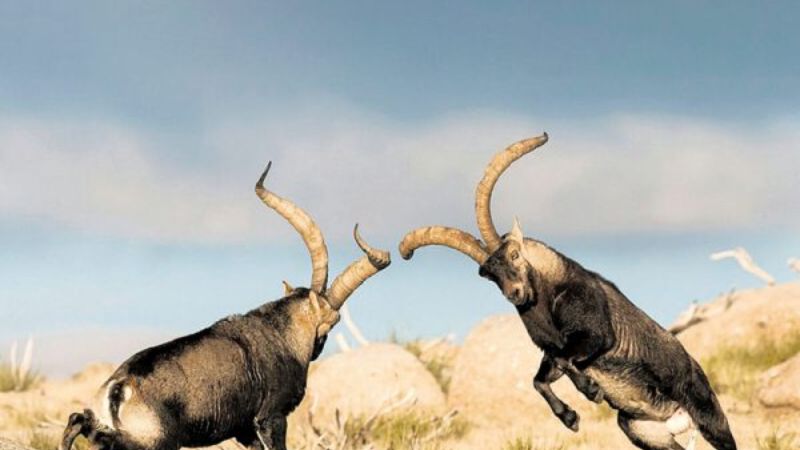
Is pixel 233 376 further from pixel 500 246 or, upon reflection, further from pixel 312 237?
pixel 500 246

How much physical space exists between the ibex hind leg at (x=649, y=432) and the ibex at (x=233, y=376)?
2.53 m

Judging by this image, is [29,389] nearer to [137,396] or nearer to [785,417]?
[785,417]

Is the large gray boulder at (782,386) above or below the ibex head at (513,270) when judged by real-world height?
below

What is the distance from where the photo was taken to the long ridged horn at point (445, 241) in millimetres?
8609

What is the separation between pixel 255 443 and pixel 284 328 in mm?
1024

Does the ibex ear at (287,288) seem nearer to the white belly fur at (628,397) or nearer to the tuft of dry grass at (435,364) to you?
the white belly fur at (628,397)

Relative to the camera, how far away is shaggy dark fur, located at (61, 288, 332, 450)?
7879mm

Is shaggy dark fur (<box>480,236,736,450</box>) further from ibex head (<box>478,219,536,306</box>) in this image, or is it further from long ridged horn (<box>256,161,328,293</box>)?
long ridged horn (<box>256,161,328,293</box>)

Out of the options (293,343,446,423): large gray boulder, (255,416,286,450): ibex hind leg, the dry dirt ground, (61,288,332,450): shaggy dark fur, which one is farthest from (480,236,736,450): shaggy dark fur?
(293,343,446,423): large gray boulder

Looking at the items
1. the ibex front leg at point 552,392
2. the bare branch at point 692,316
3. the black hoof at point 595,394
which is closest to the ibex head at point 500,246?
the ibex front leg at point 552,392

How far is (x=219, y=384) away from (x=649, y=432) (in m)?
3.74

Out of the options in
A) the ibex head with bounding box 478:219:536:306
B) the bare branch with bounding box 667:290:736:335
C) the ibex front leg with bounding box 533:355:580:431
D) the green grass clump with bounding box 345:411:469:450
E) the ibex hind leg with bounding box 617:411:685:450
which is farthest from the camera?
the bare branch with bounding box 667:290:736:335

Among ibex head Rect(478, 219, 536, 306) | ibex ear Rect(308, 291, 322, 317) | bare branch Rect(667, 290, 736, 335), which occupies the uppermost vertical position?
ibex ear Rect(308, 291, 322, 317)

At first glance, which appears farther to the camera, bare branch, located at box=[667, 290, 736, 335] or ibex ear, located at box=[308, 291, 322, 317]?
bare branch, located at box=[667, 290, 736, 335]
